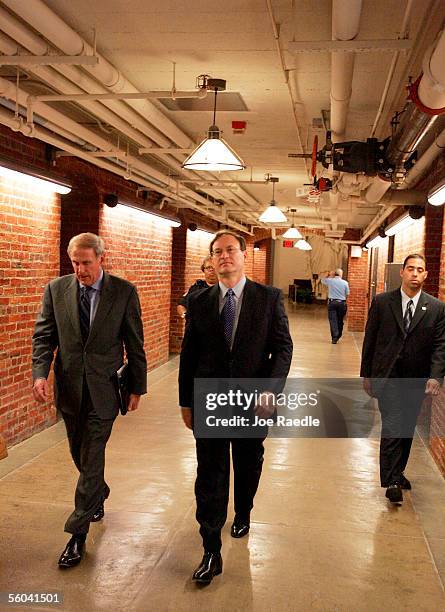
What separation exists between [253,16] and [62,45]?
1.13m

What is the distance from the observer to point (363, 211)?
12000 millimetres

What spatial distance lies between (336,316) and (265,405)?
10692 millimetres

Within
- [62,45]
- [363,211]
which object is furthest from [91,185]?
[363,211]

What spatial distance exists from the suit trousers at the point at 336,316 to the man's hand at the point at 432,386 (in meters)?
9.26

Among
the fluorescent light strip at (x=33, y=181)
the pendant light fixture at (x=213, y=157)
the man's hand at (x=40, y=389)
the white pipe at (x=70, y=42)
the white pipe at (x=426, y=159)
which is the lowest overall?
the man's hand at (x=40, y=389)

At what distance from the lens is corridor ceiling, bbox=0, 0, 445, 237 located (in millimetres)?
3561

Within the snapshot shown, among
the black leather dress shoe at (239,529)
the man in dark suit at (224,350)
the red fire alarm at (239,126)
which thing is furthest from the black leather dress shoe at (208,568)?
the red fire alarm at (239,126)

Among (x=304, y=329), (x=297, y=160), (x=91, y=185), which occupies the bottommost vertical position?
(x=304, y=329)

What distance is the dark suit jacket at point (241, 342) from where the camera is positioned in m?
3.12

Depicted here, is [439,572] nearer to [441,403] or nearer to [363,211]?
[441,403]

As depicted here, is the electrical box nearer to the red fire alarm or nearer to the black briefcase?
the red fire alarm
